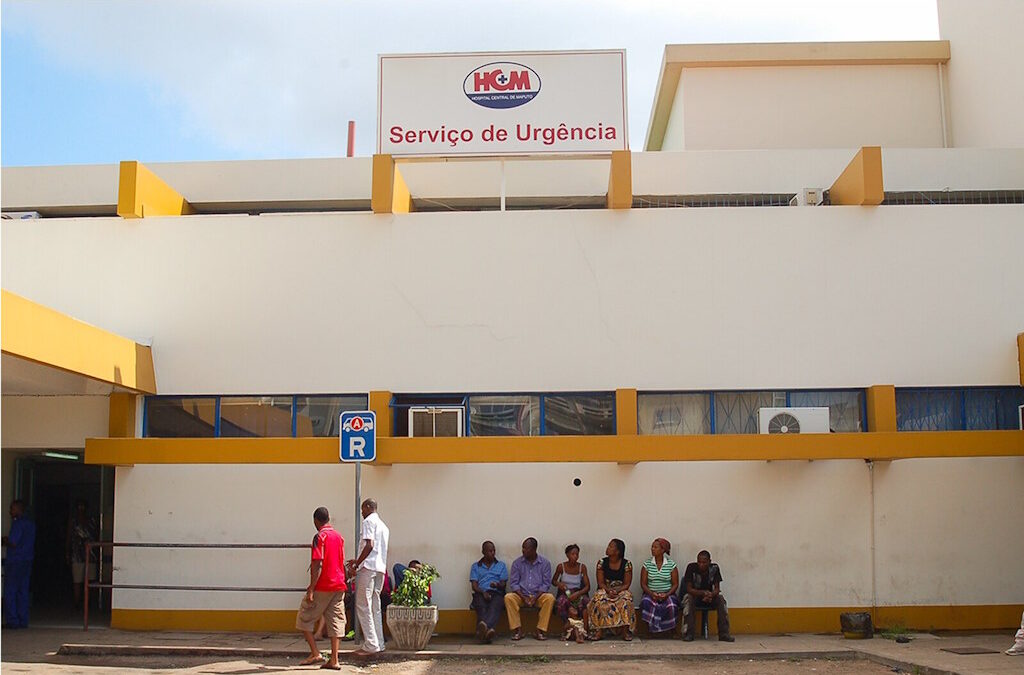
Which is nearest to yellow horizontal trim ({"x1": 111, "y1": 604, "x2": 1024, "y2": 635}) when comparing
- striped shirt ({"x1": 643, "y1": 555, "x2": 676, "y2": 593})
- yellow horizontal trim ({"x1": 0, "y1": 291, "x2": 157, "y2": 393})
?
striped shirt ({"x1": 643, "y1": 555, "x2": 676, "y2": 593})

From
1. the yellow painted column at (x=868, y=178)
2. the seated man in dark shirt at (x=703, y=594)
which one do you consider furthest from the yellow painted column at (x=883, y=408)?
the seated man in dark shirt at (x=703, y=594)

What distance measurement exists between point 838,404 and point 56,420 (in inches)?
377

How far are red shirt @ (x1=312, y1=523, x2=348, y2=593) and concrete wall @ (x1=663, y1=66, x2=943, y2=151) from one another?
1109 cm

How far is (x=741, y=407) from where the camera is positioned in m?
13.3

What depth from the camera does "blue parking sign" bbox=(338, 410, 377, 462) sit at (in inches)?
458

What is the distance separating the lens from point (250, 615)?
506 inches

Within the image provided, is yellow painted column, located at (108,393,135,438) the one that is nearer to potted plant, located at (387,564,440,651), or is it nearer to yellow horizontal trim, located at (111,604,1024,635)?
potted plant, located at (387,564,440,651)

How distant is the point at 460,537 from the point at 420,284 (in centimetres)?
310

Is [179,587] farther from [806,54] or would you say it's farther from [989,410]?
[806,54]

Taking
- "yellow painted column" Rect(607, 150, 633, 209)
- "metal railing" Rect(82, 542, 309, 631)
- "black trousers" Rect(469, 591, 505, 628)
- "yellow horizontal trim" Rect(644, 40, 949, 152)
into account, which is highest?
"yellow horizontal trim" Rect(644, 40, 949, 152)

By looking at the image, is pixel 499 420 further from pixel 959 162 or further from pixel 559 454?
pixel 959 162

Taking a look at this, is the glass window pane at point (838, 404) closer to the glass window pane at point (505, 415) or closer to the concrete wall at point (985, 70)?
the glass window pane at point (505, 415)

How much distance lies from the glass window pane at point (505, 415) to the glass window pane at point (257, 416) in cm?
229

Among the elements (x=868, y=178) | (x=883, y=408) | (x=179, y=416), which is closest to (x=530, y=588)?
(x=883, y=408)
